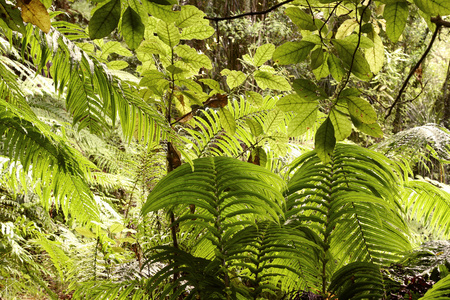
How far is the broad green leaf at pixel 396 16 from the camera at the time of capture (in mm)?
462

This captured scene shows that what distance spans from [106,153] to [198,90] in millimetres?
2165

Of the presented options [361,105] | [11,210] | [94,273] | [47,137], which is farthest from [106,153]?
[361,105]

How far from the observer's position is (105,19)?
1.42 ft

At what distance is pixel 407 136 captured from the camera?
4.36 ft

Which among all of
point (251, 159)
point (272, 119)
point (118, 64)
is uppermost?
point (118, 64)

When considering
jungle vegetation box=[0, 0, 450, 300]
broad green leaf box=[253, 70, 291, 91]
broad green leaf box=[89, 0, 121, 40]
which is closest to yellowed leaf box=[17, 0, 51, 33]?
jungle vegetation box=[0, 0, 450, 300]

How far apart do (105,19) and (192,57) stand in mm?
376

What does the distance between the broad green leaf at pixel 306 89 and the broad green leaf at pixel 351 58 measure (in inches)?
2.2

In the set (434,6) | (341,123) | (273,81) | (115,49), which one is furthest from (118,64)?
(434,6)

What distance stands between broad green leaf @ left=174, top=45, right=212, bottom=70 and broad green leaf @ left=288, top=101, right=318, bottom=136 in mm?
311

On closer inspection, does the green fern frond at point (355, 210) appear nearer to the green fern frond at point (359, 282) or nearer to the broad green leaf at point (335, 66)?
the green fern frond at point (359, 282)

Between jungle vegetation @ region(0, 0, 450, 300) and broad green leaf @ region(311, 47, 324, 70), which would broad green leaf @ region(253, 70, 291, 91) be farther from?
broad green leaf @ region(311, 47, 324, 70)

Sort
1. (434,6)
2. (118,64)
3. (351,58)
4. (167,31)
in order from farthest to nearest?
1. (118,64)
2. (167,31)
3. (351,58)
4. (434,6)

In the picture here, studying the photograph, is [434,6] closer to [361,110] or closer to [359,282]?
[361,110]
